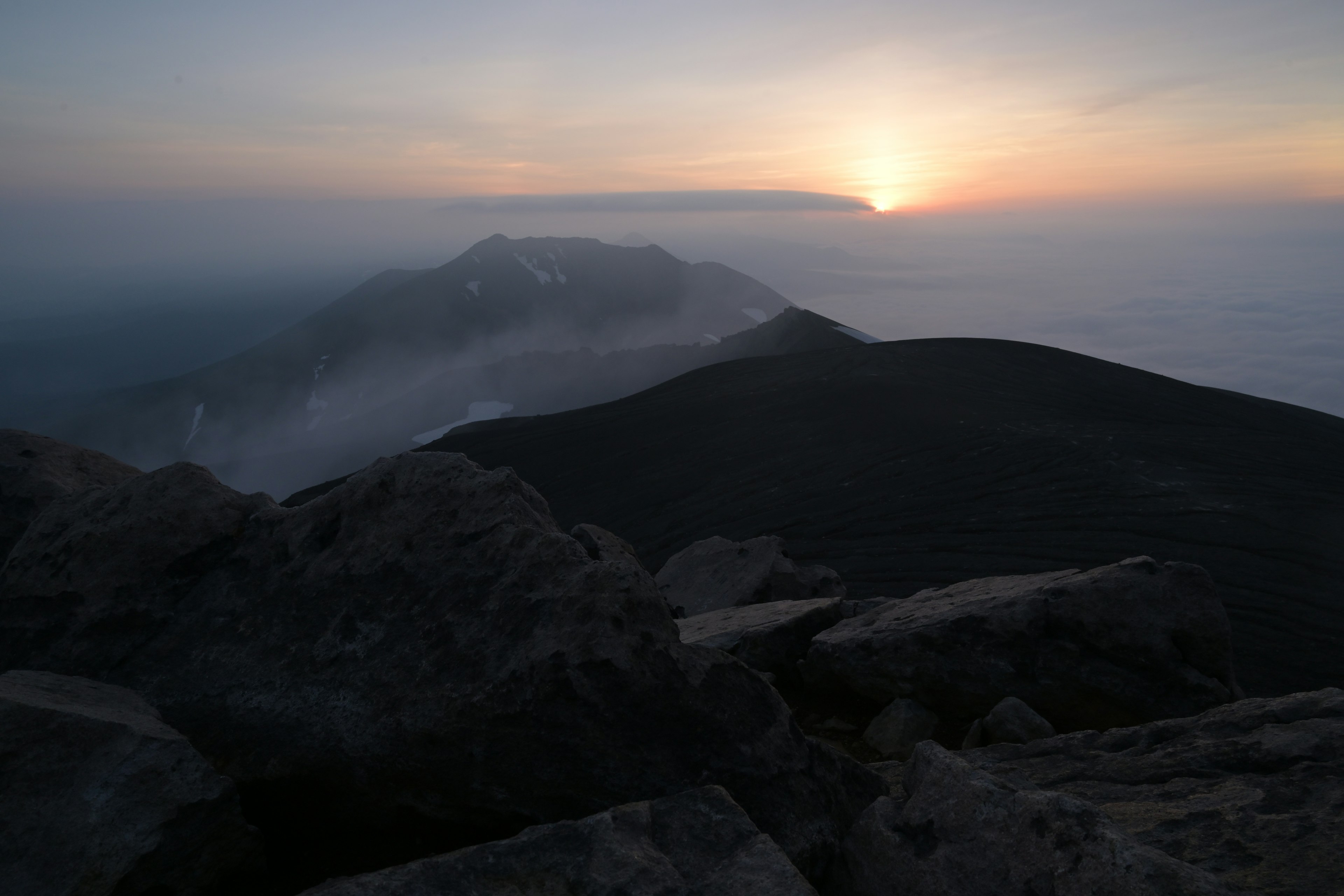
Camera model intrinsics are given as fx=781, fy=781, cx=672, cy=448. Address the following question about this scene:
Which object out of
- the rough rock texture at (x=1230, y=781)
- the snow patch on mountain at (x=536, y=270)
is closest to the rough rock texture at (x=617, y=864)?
the rough rock texture at (x=1230, y=781)

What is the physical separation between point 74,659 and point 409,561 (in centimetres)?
212

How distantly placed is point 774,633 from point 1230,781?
3686mm

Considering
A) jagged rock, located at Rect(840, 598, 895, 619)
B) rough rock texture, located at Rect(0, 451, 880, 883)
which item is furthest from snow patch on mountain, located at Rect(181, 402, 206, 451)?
rough rock texture, located at Rect(0, 451, 880, 883)

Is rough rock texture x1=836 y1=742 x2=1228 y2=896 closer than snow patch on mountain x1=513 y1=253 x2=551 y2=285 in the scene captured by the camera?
Yes

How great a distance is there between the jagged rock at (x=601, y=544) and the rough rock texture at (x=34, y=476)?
3.71 metres

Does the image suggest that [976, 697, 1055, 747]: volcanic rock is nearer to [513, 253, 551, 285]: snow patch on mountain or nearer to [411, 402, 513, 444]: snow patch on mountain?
[411, 402, 513, 444]: snow patch on mountain

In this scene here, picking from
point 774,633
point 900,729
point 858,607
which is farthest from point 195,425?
point 900,729

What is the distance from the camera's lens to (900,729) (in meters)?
6.09

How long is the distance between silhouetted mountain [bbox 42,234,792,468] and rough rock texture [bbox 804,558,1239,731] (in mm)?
115104

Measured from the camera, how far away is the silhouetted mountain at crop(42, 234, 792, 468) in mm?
135875

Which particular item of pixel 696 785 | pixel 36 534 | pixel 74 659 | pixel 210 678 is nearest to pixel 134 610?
pixel 74 659

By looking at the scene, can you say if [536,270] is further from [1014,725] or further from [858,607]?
[1014,725]

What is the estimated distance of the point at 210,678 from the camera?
14.8ft

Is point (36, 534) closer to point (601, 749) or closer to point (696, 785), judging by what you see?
point (601, 749)
